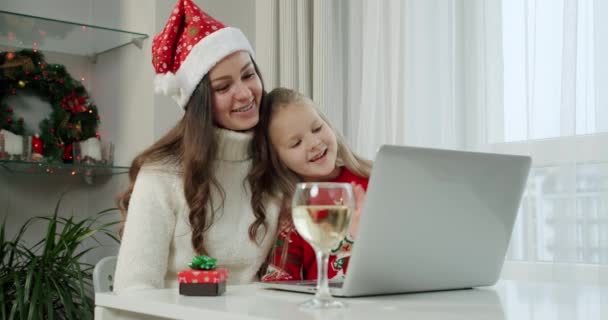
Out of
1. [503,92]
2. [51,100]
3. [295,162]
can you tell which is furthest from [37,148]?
[503,92]

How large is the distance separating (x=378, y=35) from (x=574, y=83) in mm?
731

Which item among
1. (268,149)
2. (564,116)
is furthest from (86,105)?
(564,116)

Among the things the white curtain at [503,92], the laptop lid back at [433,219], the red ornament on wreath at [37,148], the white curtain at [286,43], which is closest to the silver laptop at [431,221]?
the laptop lid back at [433,219]

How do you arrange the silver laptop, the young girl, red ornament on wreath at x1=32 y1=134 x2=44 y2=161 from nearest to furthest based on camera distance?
the silver laptop, the young girl, red ornament on wreath at x1=32 y1=134 x2=44 y2=161

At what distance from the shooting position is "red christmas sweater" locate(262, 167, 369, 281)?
1650mm

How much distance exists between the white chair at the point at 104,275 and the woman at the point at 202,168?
0.16m

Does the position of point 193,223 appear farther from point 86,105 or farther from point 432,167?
point 86,105

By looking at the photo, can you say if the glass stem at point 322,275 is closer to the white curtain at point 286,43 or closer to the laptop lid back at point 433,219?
the laptop lid back at point 433,219

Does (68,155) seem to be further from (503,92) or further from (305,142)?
(503,92)

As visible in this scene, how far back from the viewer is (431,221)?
108 cm

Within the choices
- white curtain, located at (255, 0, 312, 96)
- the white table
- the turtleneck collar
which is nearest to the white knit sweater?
the turtleneck collar

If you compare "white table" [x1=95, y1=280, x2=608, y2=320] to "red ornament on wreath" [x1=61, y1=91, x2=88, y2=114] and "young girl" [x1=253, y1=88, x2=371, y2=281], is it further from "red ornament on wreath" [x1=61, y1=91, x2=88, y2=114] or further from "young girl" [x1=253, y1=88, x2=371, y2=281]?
"red ornament on wreath" [x1=61, y1=91, x2=88, y2=114]

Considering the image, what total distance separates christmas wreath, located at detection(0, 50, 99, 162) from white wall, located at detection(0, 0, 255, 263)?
0.10 metres

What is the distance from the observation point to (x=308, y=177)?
72.0 inches
